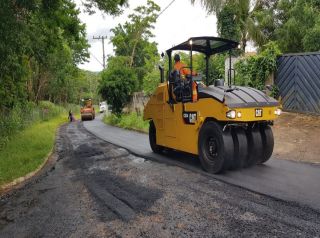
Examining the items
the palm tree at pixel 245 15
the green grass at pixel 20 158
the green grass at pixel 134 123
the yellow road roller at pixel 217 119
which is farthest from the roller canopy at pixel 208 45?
the palm tree at pixel 245 15

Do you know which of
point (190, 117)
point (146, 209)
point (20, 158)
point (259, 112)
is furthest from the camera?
point (20, 158)

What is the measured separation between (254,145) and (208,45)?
311 cm

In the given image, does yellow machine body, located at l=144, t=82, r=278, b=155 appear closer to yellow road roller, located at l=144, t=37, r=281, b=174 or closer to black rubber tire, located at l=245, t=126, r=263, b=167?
yellow road roller, located at l=144, t=37, r=281, b=174

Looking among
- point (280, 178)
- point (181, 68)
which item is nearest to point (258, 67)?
point (181, 68)

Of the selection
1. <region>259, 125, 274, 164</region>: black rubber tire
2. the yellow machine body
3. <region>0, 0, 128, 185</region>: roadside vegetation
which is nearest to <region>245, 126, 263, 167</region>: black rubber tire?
<region>259, 125, 274, 164</region>: black rubber tire

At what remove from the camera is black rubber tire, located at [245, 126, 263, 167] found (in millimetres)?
8250

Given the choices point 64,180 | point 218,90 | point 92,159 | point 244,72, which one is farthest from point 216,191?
point 244,72

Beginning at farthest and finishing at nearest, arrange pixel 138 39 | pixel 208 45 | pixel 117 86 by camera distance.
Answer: pixel 138 39, pixel 117 86, pixel 208 45

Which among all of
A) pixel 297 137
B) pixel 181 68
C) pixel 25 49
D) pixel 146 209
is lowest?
pixel 146 209

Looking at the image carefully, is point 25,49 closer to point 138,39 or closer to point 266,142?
point 266,142

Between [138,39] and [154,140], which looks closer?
[154,140]

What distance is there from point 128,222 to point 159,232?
24.6 inches

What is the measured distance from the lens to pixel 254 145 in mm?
8219

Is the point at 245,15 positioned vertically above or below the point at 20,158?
above
